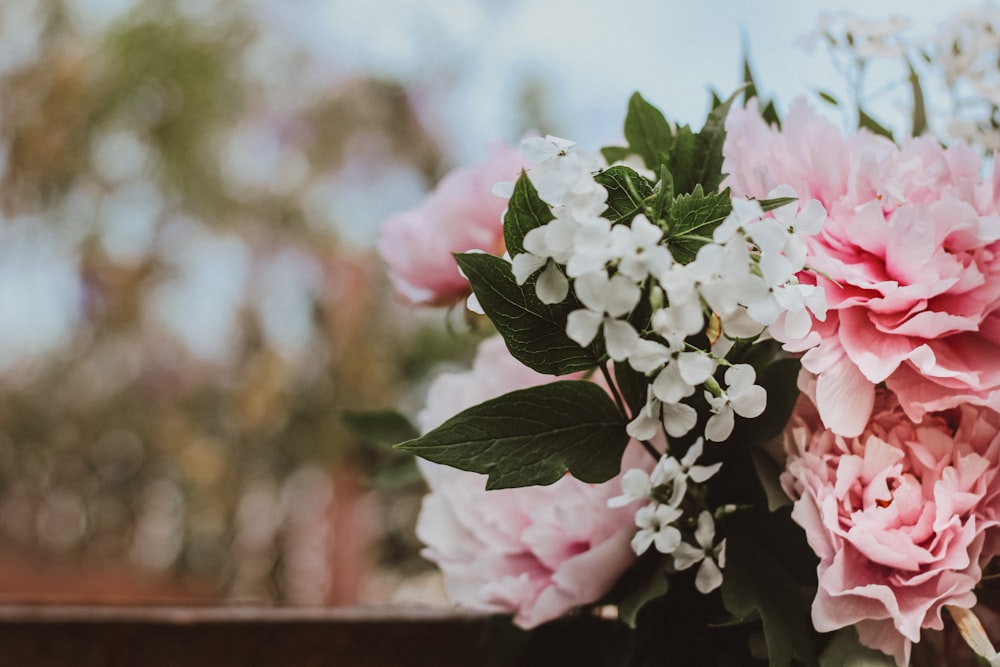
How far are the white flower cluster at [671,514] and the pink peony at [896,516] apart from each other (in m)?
0.03

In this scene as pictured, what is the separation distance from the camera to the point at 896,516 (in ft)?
0.80

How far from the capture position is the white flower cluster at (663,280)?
0.19 metres

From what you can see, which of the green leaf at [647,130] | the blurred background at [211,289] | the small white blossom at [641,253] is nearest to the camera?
the small white blossom at [641,253]

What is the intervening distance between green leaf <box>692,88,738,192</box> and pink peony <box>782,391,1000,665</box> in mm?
85

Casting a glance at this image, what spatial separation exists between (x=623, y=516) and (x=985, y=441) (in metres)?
0.11

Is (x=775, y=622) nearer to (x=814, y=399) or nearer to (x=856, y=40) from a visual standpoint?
(x=814, y=399)

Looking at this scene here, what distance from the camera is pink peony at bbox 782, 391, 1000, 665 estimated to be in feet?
0.77

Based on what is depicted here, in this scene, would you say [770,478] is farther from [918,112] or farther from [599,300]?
[918,112]

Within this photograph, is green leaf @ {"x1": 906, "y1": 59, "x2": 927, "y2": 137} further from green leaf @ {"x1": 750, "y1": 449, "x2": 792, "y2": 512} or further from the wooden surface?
the wooden surface

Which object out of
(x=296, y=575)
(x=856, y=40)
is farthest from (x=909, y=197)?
(x=296, y=575)

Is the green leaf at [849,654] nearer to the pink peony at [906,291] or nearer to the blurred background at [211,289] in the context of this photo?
the pink peony at [906,291]

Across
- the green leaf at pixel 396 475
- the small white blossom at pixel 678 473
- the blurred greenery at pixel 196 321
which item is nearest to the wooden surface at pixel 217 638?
the green leaf at pixel 396 475

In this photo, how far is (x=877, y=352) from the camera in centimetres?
24

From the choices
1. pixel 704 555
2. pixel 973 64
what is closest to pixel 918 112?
pixel 973 64
